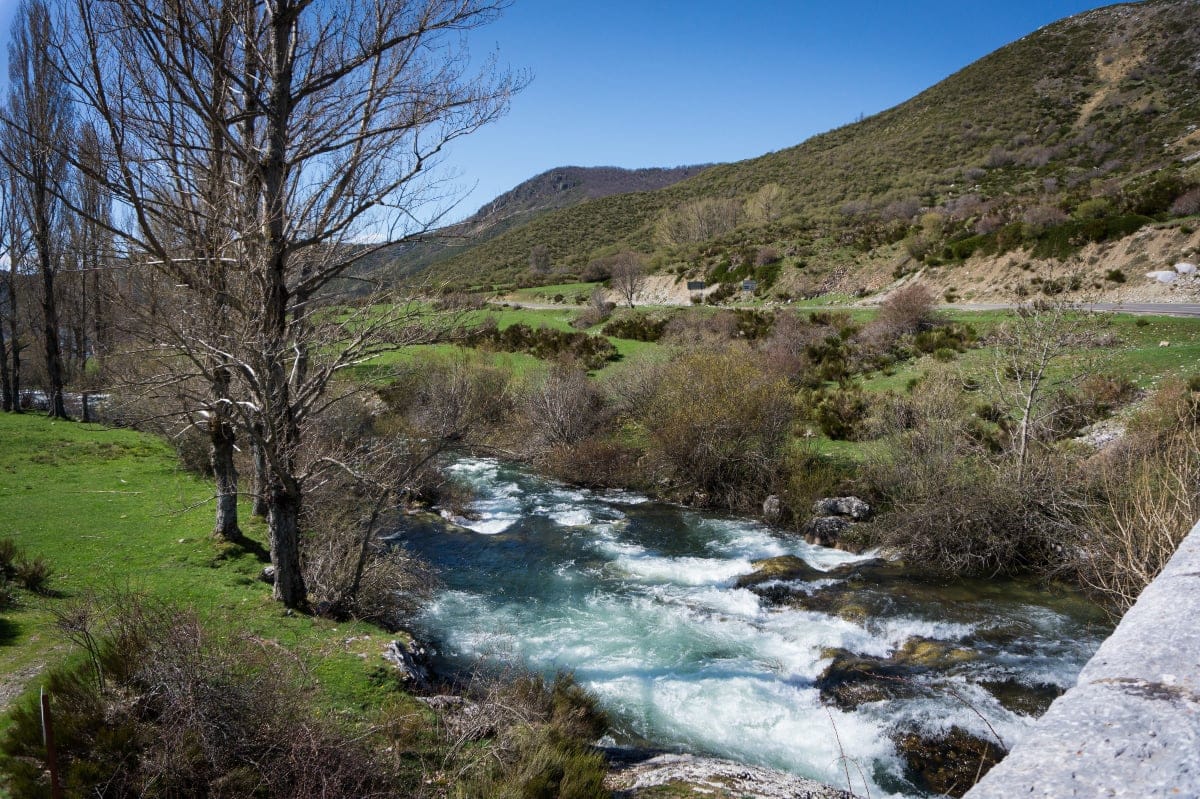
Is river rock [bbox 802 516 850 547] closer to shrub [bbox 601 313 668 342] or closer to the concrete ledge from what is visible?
the concrete ledge

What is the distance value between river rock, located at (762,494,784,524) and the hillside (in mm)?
18751

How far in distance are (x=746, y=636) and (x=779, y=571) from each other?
99.9 inches

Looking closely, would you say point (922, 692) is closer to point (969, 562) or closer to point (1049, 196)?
point (969, 562)

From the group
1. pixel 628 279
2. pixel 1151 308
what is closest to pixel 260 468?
pixel 1151 308

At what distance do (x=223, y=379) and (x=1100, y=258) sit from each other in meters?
28.1

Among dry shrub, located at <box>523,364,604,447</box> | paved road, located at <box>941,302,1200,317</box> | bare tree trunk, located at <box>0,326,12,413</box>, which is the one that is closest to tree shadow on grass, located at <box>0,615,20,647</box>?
dry shrub, located at <box>523,364,604,447</box>

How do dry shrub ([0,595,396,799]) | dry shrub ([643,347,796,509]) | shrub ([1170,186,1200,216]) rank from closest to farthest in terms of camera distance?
dry shrub ([0,595,396,799]) < dry shrub ([643,347,796,509]) < shrub ([1170,186,1200,216])

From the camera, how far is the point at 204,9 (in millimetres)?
6992

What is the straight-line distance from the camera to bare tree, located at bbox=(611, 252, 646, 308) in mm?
41984

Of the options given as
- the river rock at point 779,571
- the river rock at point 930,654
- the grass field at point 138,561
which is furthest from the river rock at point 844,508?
the grass field at point 138,561

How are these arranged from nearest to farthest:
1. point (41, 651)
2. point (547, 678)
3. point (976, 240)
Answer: point (41, 651) < point (547, 678) < point (976, 240)

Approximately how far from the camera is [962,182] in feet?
169

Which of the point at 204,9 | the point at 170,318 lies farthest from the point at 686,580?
the point at 204,9

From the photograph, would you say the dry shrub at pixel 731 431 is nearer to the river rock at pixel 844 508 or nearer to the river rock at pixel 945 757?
the river rock at pixel 844 508
